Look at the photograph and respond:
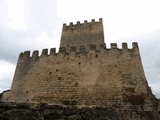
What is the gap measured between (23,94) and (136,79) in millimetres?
7717

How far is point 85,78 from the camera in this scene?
11492mm

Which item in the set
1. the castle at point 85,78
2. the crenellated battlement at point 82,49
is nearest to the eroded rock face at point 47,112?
the castle at point 85,78

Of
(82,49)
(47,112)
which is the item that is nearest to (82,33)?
(82,49)

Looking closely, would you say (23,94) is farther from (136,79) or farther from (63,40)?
(63,40)

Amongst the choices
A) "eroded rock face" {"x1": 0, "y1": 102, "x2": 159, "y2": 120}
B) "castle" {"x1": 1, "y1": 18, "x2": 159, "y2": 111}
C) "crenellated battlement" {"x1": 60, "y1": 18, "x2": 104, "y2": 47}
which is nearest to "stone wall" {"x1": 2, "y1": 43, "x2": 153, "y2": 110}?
"castle" {"x1": 1, "y1": 18, "x2": 159, "y2": 111}

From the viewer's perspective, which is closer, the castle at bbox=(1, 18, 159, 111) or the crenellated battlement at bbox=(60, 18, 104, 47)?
the castle at bbox=(1, 18, 159, 111)

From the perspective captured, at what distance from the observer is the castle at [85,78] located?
10.6m

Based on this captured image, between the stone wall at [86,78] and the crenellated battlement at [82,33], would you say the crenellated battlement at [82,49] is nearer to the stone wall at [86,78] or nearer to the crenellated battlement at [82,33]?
the stone wall at [86,78]

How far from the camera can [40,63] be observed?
1299cm

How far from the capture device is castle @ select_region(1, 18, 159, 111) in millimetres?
10602

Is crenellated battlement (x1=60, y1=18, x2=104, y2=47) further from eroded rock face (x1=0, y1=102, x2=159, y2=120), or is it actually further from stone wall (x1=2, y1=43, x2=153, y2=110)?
eroded rock face (x1=0, y1=102, x2=159, y2=120)

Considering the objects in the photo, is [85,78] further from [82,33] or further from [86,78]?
[82,33]

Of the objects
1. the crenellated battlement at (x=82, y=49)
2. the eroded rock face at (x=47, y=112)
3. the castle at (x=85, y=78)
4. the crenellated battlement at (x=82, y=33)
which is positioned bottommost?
the eroded rock face at (x=47, y=112)

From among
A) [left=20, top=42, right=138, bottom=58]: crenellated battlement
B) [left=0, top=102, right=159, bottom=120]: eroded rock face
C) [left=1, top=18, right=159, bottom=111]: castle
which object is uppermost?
[left=20, top=42, right=138, bottom=58]: crenellated battlement
